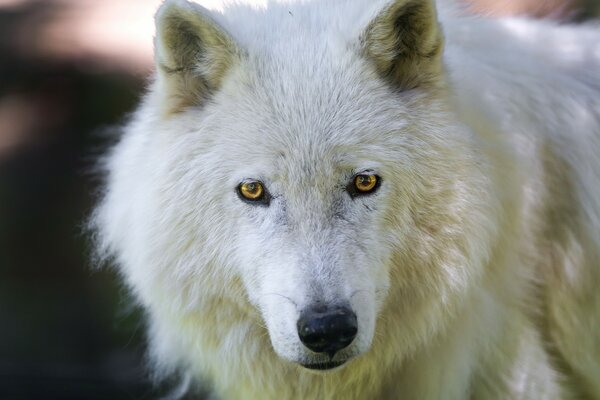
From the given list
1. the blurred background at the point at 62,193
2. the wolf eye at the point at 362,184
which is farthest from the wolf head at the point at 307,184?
the blurred background at the point at 62,193

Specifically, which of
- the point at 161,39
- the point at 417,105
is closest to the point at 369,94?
the point at 417,105

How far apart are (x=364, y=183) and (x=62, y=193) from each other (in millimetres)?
4060

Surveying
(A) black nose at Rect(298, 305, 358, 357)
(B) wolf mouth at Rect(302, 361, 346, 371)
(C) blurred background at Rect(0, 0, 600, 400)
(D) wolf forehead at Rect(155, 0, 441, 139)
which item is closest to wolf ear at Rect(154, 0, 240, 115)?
(D) wolf forehead at Rect(155, 0, 441, 139)

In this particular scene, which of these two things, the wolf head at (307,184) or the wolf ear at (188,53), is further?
the wolf ear at (188,53)

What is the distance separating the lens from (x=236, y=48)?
3.45m

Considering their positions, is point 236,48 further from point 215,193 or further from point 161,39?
point 215,193

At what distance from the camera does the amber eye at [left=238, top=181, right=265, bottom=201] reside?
3.35 meters

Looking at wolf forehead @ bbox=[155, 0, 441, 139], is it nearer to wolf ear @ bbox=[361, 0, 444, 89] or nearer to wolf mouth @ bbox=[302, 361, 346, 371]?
wolf ear @ bbox=[361, 0, 444, 89]

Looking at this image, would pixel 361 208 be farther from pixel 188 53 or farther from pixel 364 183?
pixel 188 53

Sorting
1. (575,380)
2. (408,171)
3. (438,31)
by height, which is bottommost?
(575,380)

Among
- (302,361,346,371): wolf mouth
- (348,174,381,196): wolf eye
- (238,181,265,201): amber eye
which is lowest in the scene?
(302,361,346,371): wolf mouth

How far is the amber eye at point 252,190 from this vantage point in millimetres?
3350

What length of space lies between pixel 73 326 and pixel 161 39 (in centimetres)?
393

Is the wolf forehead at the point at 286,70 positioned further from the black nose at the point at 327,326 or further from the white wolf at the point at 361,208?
the black nose at the point at 327,326
